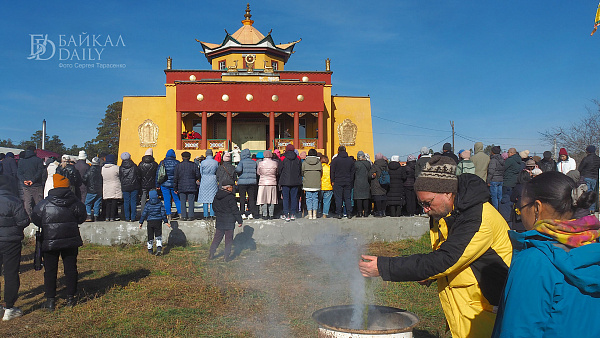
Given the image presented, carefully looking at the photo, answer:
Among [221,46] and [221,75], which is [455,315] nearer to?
[221,75]

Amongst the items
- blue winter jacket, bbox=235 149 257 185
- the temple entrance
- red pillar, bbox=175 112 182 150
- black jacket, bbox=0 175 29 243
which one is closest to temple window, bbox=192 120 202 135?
the temple entrance

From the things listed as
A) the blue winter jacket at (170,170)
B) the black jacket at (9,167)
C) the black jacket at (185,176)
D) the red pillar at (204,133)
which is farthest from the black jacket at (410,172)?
the red pillar at (204,133)

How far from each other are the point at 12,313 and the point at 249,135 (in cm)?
2387

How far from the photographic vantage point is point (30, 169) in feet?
37.0

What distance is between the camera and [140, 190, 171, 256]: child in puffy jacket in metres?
9.41

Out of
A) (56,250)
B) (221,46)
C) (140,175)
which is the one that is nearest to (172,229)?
(140,175)

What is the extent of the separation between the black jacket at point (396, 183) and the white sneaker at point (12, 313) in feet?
27.7

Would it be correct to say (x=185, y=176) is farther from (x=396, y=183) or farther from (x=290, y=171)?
(x=396, y=183)

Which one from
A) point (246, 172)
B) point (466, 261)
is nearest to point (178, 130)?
point (246, 172)

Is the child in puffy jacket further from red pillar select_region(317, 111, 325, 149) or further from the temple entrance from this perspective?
the temple entrance

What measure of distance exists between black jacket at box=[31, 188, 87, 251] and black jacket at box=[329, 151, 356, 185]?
6.31 m

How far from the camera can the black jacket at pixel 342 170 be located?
1122 cm

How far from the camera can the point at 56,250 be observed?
640cm

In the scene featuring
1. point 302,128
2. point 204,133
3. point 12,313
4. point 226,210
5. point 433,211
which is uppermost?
point 302,128
